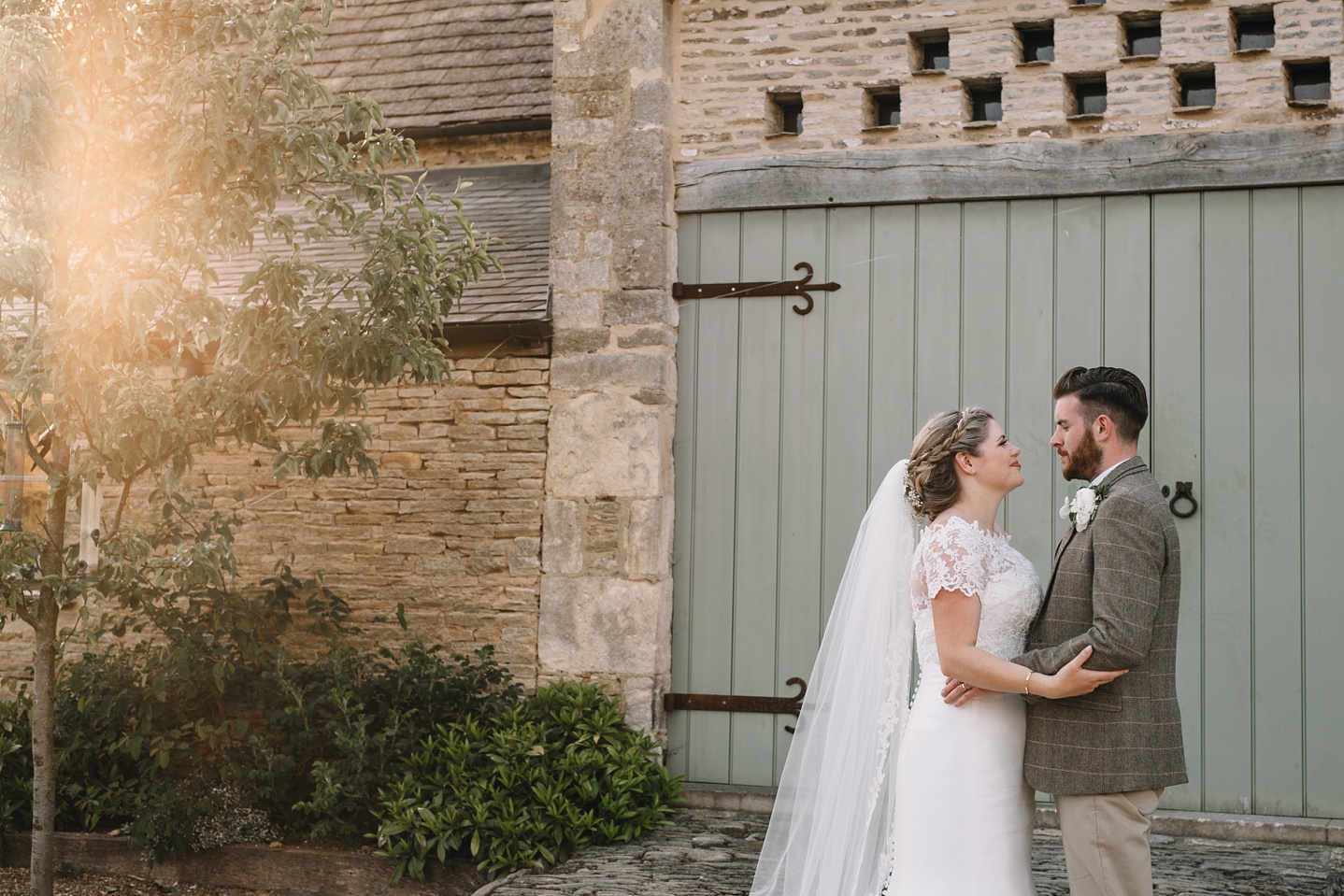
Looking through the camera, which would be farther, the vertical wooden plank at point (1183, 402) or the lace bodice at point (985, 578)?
the vertical wooden plank at point (1183, 402)

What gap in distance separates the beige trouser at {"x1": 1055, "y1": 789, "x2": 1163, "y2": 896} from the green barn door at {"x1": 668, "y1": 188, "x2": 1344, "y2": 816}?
7.82 feet

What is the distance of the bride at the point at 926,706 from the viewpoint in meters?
3.38

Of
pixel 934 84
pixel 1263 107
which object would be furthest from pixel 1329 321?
pixel 934 84

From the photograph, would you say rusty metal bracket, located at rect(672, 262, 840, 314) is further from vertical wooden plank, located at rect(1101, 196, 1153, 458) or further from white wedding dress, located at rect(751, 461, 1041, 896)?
white wedding dress, located at rect(751, 461, 1041, 896)

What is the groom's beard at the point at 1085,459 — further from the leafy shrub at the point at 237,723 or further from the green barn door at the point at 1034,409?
the leafy shrub at the point at 237,723

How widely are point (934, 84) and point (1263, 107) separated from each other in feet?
4.50

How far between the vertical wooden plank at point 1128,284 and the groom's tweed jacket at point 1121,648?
243 cm

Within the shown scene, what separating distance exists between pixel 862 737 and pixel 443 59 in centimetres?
506

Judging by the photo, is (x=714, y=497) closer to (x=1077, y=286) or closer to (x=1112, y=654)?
(x=1077, y=286)

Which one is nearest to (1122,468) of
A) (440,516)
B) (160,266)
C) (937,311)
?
(937,311)

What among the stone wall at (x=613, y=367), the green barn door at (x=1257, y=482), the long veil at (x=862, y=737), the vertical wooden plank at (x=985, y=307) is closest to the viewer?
the long veil at (x=862, y=737)

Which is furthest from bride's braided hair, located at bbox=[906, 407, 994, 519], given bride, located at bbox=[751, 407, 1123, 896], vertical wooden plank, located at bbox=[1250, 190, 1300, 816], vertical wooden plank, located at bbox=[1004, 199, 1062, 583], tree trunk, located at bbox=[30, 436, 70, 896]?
tree trunk, located at bbox=[30, 436, 70, 896]

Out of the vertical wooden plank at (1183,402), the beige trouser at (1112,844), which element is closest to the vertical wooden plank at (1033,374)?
the vertical wooden plank at (1183,402)

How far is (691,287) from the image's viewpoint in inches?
241
